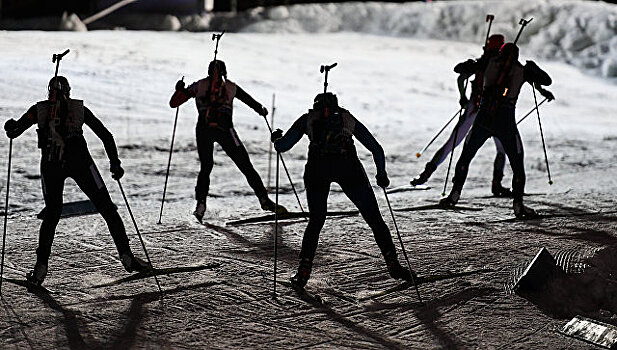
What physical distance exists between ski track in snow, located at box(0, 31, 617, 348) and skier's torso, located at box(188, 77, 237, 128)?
0.91 metres

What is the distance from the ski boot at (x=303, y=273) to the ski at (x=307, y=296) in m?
0.03

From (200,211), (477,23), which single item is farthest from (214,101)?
(477,23)

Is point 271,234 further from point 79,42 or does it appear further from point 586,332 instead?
point 79,42

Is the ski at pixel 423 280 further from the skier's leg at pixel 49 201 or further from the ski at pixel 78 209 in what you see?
the ski at pixel 78 209

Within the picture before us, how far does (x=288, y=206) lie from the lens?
8.54m

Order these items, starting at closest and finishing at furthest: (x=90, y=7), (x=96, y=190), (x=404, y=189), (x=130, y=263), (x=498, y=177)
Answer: (x=96, y=190), (x=130, y=263), (x=498, y=177), (x=404, y=189), (x=90, y=7)

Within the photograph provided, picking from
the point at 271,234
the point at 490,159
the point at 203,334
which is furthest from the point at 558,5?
A: the point at 203,334

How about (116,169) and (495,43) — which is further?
(495,43)

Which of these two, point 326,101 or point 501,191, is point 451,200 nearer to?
point 501,191

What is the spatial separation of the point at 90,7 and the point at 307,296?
12.6 meters

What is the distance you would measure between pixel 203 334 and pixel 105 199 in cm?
140

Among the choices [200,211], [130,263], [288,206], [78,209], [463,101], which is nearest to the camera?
[130,263]

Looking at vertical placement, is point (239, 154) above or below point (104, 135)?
below

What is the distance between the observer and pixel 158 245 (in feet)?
21.8
